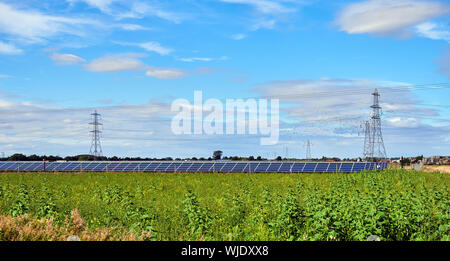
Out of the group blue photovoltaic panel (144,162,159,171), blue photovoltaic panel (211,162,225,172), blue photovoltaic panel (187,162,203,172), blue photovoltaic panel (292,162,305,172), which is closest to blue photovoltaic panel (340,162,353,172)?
blue photovoltaic panel (292,162,305,172)

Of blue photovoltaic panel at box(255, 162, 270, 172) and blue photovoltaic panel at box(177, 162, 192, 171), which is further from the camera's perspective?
blue photovoltaic panel at box(177, 162, 192, 171)

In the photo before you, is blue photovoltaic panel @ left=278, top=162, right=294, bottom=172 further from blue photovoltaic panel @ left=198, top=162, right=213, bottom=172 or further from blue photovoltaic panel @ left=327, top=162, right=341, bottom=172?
blue photovoltaic panel @ left=198, top=162, right=213, bottom=172

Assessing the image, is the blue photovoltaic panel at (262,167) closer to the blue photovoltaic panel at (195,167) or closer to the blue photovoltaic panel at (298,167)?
the blue photovoltaic panel at (298,167)

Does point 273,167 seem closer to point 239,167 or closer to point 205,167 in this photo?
point 239,167

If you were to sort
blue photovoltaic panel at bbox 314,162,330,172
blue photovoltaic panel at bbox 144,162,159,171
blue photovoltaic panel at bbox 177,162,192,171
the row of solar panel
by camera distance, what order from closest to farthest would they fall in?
blue photovoltaic panel at bbox 314,162,330,172 → the row of solar panel → blue photovoltaic panel at bbox 177,162,192,171 → blue photovoltaic panel at bbox 144,162,159,171

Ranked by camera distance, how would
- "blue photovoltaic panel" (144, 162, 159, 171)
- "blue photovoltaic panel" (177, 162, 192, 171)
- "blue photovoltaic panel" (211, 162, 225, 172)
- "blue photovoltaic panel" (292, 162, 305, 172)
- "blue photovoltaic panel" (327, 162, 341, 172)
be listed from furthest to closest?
"blue photovoltaic panel" (144, 162, 159, 171) < "blue photovoltaic panel" (177, 162, 192, 171) < "blue photovoltaic panel" (327, 162, 341, 172) < "blue photovoltaic panel" (292, 162, 305, 172) < "blue photovoltaic panel" (211, 162, 225, 172)

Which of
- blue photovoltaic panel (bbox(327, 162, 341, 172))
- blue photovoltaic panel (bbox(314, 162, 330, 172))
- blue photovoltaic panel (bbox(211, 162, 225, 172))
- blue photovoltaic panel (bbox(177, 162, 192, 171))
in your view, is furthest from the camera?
blue photovoltaic panel (bbox(177, 162, 192, 171))

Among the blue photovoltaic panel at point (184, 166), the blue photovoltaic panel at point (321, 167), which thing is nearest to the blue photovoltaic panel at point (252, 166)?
the blue photovoltaic panel at point (321, 167)

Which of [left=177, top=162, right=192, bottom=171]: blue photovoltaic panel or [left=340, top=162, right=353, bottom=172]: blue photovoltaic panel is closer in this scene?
[left=340, top=162, right=353, bottom=172]: blue photovoltaic panel

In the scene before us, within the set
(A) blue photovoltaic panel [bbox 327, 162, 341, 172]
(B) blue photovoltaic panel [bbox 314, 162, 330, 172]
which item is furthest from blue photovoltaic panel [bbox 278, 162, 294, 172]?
(A) blue photovoltaic panel [bbox 327, 162, 341, 172]

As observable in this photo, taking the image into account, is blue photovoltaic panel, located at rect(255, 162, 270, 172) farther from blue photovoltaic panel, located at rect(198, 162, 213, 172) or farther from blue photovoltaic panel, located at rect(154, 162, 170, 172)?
blue photovoltaic panel, located at rect(154, 162, 170, 172)

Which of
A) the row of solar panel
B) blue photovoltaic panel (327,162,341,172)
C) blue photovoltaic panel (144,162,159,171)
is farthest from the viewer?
blue photovoltaic panel (144,162,159,171)

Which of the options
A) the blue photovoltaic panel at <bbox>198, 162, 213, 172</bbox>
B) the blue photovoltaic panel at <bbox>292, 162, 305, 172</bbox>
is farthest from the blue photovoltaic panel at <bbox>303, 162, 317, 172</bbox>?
the blue photovoltaic panel at <bbox>198, 162, 213, 172</bbox>

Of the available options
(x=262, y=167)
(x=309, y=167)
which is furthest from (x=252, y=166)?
(x=309, y=167)
